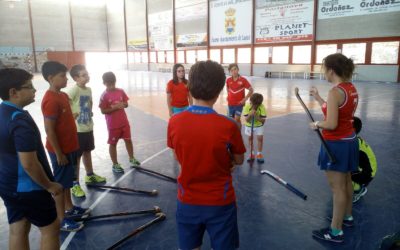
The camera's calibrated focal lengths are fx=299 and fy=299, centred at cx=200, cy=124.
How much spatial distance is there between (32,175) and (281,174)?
388 centimetres

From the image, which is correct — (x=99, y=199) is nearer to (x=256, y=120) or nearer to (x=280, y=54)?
(x=256, y=120)

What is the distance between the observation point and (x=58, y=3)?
37.5 meters

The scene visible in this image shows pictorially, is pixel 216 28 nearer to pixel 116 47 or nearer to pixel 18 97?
pixel 116 47

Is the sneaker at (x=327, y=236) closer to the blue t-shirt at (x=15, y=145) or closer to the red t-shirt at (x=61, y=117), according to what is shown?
the blue t-shirt at (x=15, y=145)

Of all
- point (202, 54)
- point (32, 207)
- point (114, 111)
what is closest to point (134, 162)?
point (114, 111)

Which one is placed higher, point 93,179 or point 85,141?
point 85,141

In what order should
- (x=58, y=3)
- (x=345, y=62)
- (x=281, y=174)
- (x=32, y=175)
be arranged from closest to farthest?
(x=32, y=175)
(x=345, y=62)
(x=281, y=174)
(x=58, y=3)

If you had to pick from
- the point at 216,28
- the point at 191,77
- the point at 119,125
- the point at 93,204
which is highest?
the point at 216,28

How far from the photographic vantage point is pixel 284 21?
80.1 ft

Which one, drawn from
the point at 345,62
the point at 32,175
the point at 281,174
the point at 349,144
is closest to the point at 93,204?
the point at 32,175

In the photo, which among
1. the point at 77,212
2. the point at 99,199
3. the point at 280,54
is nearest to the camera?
the point at 77,212

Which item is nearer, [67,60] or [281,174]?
[281,174]

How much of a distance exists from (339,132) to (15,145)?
276cm

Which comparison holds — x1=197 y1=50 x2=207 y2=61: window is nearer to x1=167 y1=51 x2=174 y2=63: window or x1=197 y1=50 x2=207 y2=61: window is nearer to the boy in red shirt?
x1=167 y1=51 x2=174 y2=63: window
